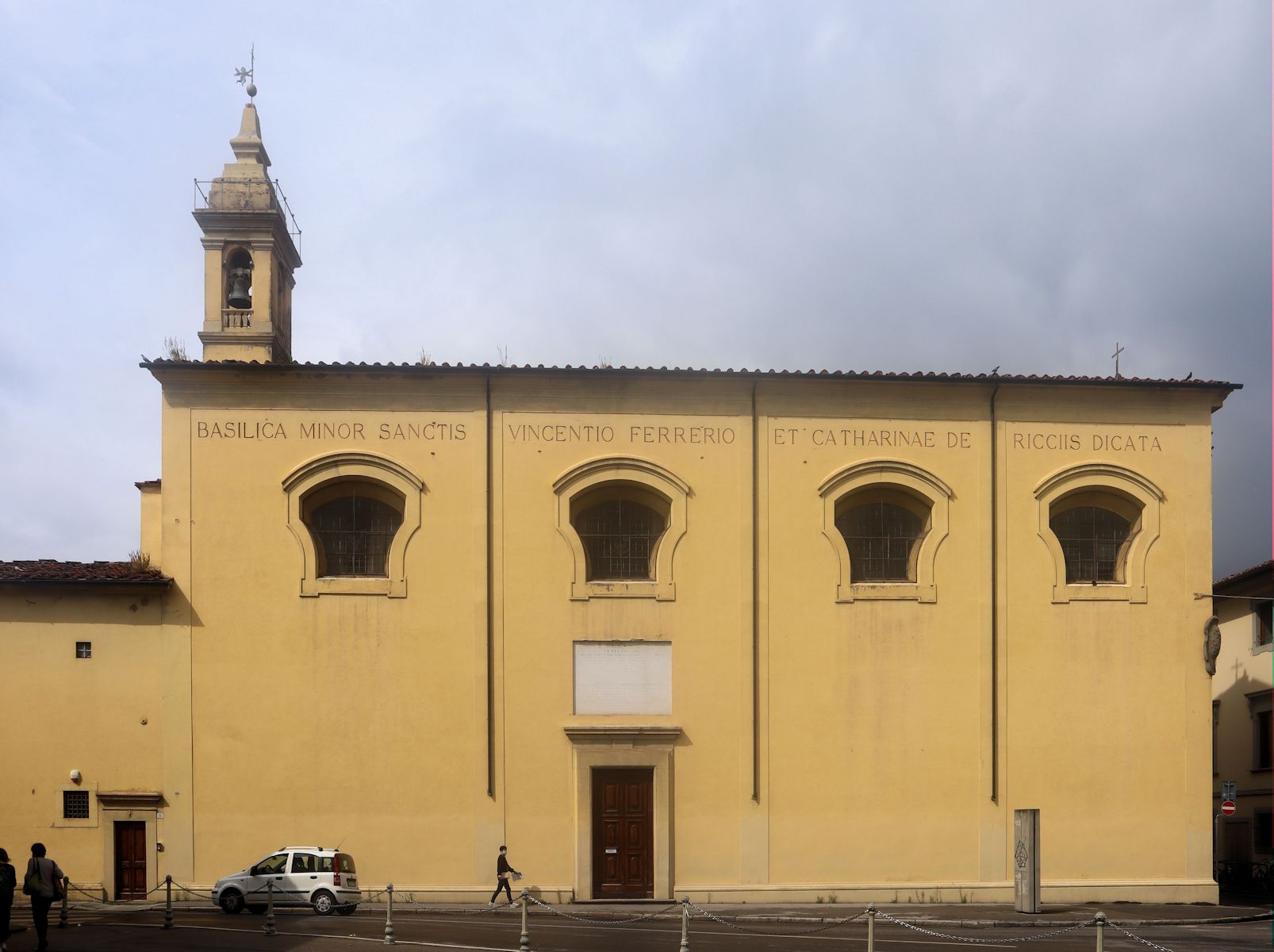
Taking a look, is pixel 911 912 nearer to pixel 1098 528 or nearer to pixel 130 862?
pixel 1098 528

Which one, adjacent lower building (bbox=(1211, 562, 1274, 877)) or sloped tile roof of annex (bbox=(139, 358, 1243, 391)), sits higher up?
sloped tile roof of annex (bbox=(139, 358, 1243, 391))

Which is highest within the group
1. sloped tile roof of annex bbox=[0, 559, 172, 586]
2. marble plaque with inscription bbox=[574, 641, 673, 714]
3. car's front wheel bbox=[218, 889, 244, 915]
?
sloped tile roof of annex bbox=[0, 559, 172, 586]

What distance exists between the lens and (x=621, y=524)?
22.6 m

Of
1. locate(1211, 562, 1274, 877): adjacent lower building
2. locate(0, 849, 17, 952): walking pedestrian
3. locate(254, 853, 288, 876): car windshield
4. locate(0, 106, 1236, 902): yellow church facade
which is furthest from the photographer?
locate(1211, 562, 1274, 877): adjacent lower building

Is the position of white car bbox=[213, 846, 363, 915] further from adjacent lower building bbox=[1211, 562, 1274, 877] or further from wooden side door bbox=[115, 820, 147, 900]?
adjacent lower building bbox=[1211, 562, 1274, 877]

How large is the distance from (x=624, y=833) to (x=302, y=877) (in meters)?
5.63

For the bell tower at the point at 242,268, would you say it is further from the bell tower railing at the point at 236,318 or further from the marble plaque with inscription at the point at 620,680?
the marble plaque with inscription at the point at 620,680

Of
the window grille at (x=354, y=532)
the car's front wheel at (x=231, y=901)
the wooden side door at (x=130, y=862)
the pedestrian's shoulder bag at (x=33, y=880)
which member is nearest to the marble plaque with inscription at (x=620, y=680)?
the window grille at (x=354, y=532)

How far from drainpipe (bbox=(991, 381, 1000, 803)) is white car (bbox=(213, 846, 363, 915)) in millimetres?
11677

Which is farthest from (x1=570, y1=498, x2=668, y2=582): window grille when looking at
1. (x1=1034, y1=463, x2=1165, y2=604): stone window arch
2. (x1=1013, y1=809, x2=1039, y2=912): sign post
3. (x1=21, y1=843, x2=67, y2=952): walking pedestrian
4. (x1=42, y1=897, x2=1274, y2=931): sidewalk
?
(x1=21, y1=843, x2=67, y2=952): walking pedestrian

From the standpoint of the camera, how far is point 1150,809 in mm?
22422

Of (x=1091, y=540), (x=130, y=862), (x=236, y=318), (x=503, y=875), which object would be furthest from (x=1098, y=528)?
(x=236, y=318)

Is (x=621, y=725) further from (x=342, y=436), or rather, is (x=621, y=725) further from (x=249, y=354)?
(x=249, y=354)

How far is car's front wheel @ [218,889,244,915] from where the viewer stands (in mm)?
19875
